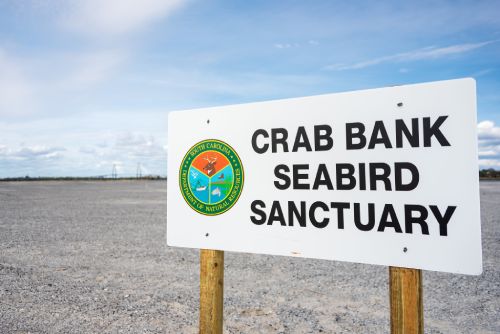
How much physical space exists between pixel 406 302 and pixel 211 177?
134 centimetres

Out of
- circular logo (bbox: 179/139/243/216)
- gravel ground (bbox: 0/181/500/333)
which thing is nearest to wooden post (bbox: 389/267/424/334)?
circular logo (bbox: 179/139/243/216)

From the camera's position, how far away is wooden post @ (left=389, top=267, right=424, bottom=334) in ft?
6.10

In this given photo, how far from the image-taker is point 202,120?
2.54 meters

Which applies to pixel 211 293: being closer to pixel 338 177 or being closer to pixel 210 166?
pixel 210 166

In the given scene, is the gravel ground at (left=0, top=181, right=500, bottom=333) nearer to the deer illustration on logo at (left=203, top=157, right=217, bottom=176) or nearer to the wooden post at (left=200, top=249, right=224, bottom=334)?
the wooden post at (left=200, top=249, right=224, bottom=334)

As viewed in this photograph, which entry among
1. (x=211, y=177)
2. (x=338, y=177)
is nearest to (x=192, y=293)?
(x=211, y=177)

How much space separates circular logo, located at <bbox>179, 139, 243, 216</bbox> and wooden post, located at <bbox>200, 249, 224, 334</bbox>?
306mm

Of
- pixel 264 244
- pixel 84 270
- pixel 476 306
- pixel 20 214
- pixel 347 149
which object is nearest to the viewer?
pixel 347 149

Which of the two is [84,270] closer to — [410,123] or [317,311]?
[317,311]

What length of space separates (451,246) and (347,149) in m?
0.72

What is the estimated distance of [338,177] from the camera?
2117mm

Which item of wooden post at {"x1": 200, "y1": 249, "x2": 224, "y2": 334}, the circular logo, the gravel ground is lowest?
the gravel ground

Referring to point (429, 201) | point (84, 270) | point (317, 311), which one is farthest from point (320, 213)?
point (84, 270)

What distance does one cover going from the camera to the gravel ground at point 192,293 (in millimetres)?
4199
